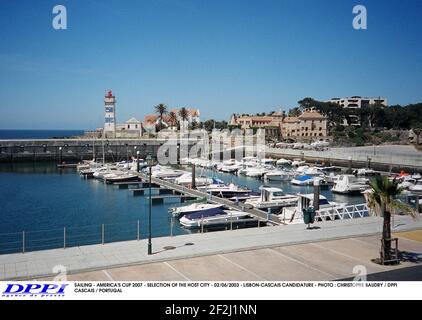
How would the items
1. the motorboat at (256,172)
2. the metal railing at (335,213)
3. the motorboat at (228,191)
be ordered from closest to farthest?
the metal railing at (335,213) → the motorboat at (228,191) → the motorboat at (256,172)

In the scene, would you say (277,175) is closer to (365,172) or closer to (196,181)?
(365,172)

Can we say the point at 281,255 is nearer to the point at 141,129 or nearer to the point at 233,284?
the point at 233,284

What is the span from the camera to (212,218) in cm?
2342

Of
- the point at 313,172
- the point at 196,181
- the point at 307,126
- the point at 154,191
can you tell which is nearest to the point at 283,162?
the point at 313,172

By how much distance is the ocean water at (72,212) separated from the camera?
870 inches

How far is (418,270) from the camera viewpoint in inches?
435

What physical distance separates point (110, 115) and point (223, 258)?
78.9m

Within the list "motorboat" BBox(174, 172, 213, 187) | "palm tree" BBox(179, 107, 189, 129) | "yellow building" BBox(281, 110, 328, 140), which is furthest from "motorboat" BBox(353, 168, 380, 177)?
"palm tree" BBox(179, 107, 189, 129)

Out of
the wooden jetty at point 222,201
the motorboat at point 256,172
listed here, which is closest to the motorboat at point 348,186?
the motorboat at point 256,172

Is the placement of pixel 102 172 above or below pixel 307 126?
below

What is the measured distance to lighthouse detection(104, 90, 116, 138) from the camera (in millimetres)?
86250

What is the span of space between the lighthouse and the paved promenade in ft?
246

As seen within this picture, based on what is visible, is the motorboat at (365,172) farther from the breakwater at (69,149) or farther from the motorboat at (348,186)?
the breakwater at (69,149)

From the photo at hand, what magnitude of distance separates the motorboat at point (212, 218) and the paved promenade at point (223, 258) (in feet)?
25.9
